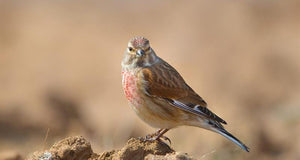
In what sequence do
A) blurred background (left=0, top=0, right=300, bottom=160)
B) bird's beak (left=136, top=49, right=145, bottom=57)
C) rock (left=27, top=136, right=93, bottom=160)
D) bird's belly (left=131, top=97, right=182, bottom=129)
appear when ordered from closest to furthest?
rock (left=27, top=136, right=93, bottom=160) → bird's belly (left=131, top=97, right=182, bottom=129) → bird's beak (left=136, top=49, right=145, bottom=57) → blurred background (left=0, top=0, right=300, bottom=160)

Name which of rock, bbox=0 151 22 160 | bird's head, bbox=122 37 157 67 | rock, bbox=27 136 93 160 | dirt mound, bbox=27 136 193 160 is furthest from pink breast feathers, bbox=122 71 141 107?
rock, bbox=0 151 22 160

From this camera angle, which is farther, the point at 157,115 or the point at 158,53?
the point at 158,53

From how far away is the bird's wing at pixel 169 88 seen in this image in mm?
7094

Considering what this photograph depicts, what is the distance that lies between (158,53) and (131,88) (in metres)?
9.48

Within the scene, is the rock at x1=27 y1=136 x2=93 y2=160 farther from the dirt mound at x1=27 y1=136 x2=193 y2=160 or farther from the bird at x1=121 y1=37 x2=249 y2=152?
the bird at x1=121 y1=37 x2=249 y2=152

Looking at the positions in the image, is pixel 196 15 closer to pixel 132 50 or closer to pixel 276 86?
pixel 276 86

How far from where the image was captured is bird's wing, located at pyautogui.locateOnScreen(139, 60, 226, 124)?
7094 millimetres

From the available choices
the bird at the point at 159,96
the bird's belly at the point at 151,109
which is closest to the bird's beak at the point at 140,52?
the bird at the point at 159,96

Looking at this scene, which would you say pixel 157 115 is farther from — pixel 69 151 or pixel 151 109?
pixel 69 151

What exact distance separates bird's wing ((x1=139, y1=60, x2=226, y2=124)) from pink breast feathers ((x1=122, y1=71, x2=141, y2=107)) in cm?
9

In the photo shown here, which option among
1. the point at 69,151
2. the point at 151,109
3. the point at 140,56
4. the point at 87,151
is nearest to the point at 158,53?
the point at 140,56

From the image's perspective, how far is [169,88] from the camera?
7223 mm

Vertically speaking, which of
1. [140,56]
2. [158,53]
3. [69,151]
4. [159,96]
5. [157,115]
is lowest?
[69,151]

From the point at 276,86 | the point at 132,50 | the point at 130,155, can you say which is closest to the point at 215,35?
the point at 276,86
